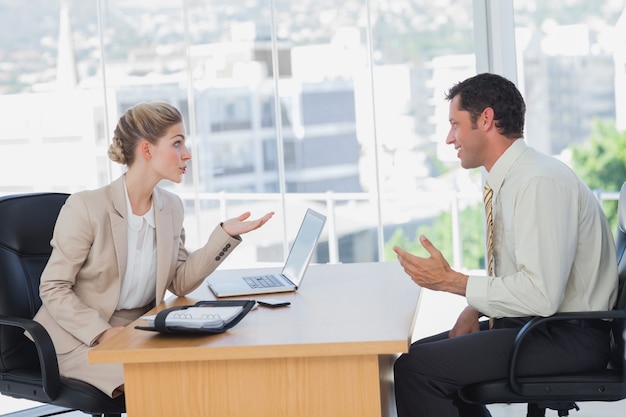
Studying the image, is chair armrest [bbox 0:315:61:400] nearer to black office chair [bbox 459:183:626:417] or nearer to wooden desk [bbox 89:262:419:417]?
wooden desk [bbox 89:262:419:417]

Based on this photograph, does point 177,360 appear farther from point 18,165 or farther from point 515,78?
point 18,165

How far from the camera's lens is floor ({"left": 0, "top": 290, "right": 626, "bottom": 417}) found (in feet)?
12.4

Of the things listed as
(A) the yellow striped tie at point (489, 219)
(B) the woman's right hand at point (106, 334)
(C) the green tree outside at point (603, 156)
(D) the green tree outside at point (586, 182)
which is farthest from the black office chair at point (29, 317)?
(C) the green tree outside at point (603, 156)

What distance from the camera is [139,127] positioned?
2.83 meters

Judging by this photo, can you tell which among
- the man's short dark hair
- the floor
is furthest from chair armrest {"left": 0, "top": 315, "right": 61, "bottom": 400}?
the floor

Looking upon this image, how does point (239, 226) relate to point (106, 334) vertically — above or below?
above

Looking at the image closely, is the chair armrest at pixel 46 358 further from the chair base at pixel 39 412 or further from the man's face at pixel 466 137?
the chair base at pixel 39 412

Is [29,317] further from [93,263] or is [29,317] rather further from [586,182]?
[586,182]

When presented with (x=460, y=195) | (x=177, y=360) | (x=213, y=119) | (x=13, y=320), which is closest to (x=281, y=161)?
(x=213, y=119)

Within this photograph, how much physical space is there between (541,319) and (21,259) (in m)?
1.68

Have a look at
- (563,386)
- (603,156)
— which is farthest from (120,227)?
(603,156)

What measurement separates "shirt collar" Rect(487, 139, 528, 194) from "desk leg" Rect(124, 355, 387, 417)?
2.48 ft

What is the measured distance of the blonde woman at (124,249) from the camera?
2.71m

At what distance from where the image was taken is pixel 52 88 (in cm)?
555
